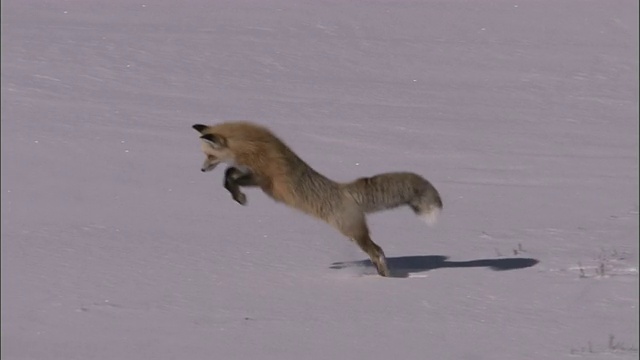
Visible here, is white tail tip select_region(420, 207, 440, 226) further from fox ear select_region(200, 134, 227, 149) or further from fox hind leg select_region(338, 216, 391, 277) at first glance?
fox ear select_region(200, 134, 227, 149)

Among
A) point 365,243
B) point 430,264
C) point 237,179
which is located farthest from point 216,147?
point 430,264

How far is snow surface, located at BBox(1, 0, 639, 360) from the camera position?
6.40m

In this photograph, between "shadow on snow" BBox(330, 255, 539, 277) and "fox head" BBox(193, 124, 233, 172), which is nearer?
"fox head" BBox(193, 124, 233, 172)

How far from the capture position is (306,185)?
304 inches

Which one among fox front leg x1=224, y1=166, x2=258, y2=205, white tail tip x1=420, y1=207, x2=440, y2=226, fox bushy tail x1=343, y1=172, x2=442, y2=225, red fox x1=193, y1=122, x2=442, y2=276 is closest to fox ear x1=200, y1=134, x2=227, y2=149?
red fox x1=193, y1=122, x2=442, y2=276

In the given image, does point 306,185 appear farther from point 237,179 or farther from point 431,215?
point 431,215

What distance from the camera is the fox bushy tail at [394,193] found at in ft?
25.5

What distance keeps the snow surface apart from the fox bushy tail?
410mm

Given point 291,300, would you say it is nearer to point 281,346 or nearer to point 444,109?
point 281,346

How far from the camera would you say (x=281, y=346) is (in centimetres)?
591

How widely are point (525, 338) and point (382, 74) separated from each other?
12382 millimetres

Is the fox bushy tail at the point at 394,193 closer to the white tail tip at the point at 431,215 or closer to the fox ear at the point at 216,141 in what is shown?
the white tail tip at the point at 431,215

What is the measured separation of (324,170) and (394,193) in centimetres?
415

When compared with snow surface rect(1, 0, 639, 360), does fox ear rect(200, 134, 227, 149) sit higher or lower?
higher
